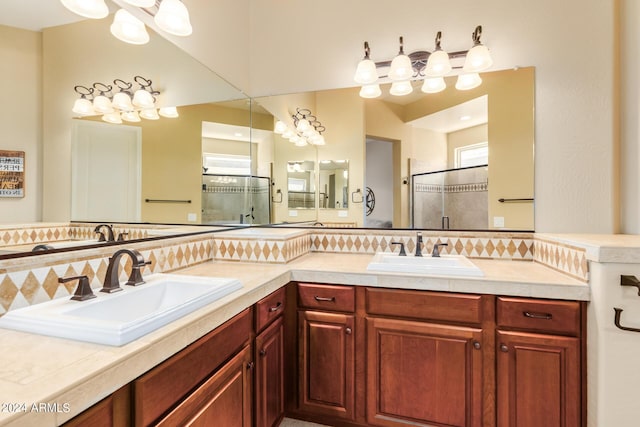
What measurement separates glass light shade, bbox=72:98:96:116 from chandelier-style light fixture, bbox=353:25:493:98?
61.4 inches

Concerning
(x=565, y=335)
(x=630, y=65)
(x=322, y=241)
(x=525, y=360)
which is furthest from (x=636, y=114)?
(x=322, y=241)

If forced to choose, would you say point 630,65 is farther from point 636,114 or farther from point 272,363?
point 272,363

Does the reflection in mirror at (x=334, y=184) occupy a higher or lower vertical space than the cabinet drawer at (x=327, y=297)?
higher

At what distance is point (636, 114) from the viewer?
5.30ft

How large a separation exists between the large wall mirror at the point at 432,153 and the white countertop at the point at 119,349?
1.79 feet

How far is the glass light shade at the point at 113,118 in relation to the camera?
1.25m

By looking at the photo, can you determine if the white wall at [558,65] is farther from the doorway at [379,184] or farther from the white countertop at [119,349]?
the doorway at [379,184]

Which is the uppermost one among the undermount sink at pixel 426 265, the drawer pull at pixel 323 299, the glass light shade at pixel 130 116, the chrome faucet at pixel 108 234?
the glass light shade at pixel 130 116

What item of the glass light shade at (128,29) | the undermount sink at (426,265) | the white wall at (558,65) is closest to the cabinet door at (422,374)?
the undermount sink at (426,265)

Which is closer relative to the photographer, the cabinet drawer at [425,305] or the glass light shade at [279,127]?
the cabinet drawer at [425,305]

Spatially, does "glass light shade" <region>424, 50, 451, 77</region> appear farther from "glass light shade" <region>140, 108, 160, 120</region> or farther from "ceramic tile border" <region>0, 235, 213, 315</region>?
"ceramic tile border" <region>0, 235, 213, 315</region>

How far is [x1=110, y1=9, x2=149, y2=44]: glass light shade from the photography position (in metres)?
1.28

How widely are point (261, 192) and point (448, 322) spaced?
5.56ft

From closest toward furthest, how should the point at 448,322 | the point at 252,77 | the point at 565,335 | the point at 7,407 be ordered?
the point at 7,407 < the point at 565,335 < the point at 448,322 < the point at 252,77
